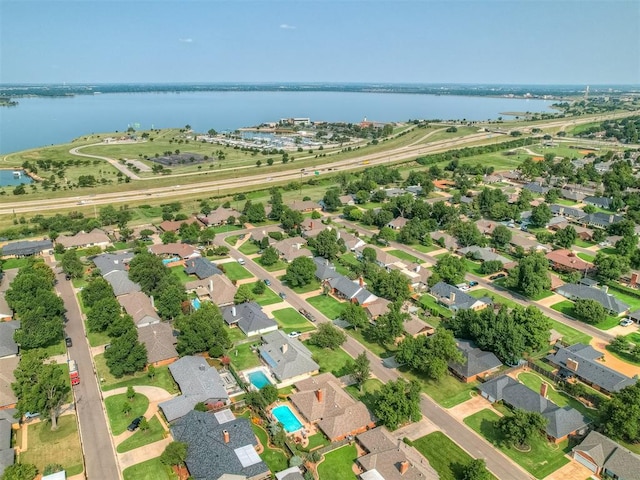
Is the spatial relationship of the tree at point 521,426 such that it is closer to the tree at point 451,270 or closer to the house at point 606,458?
the house at point 606,458

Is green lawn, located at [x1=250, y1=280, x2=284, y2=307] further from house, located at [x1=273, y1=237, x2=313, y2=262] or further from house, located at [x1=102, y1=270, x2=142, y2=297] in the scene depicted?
house, located at [x1=102, y1=270, x2=142, y2=297]

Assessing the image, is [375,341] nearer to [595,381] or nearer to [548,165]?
[595,381]

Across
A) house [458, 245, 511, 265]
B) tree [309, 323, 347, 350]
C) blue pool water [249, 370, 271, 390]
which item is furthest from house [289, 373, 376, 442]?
house [458, 245, 511, 265]

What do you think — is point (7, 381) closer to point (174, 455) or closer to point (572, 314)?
point (174, 455)

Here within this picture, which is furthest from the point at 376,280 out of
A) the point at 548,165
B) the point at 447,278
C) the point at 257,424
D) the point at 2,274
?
the point at 548,165

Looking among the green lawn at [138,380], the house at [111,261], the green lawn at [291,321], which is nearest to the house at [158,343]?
the green lawn at [138,380]
